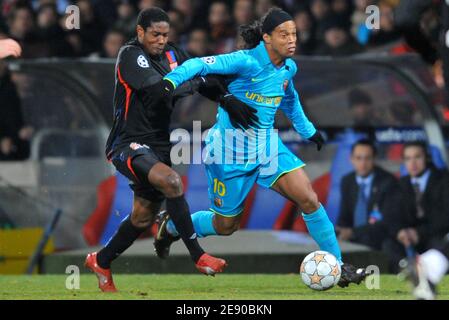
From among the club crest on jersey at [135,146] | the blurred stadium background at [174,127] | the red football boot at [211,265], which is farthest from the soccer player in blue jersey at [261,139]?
the blurred stadium background at [174,127]

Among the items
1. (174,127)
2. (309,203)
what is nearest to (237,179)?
(309,203)

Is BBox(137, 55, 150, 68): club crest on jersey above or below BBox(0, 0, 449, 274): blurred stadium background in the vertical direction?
above

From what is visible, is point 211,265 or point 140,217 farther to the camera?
point 140,217

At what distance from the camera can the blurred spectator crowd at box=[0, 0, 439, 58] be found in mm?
14961

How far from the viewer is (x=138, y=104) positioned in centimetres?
941

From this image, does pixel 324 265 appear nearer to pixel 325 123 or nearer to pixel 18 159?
pixel 325 123

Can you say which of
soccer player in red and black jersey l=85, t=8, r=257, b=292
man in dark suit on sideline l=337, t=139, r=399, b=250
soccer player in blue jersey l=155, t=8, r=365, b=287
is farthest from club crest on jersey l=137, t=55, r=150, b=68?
man in dark suit on sideline l=337, t=139, r=399, b=250

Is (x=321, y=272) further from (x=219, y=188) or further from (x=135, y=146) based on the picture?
(x=135, y=146)

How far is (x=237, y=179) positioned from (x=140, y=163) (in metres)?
0.87

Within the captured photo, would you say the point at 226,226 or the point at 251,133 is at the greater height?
the point at 251,133

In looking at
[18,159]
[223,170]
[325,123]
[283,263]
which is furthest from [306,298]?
[18,159]

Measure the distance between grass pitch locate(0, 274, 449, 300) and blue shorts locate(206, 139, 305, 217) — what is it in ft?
1.99

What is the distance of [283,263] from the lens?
12.4 metres

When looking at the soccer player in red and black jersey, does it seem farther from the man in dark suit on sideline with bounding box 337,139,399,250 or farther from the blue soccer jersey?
the man in dark suit on sideline with bounding box 337,139,399,250
